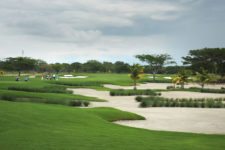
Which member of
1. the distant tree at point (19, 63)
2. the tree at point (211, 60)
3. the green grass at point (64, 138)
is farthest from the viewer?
the distant tree at point (19, 63)

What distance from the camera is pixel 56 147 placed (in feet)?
49.9

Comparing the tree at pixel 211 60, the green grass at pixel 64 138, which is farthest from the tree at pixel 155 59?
the green grass at pixel 64 138

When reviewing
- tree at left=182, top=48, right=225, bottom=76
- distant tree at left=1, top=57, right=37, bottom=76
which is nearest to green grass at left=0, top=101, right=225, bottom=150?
tree at left=182, top=48, right=225, bottom=76

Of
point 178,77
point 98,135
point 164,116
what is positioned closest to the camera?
point 98,135

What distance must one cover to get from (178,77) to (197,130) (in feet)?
219

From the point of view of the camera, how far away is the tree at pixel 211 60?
5310 inches

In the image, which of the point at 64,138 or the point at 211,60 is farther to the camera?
the point at 211,60

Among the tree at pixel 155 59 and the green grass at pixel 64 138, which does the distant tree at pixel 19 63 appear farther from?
the green grass at pixel 64 138

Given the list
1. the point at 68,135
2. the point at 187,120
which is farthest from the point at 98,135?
the point at 187,120

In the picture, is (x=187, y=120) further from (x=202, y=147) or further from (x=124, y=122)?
(x=202, y=147)

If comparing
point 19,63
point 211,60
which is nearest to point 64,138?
point 211,60

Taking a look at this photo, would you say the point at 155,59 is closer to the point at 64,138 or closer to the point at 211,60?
the point at 211,60

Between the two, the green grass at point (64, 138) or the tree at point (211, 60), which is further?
the tree at point (211, 60)

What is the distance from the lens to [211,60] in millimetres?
138625
